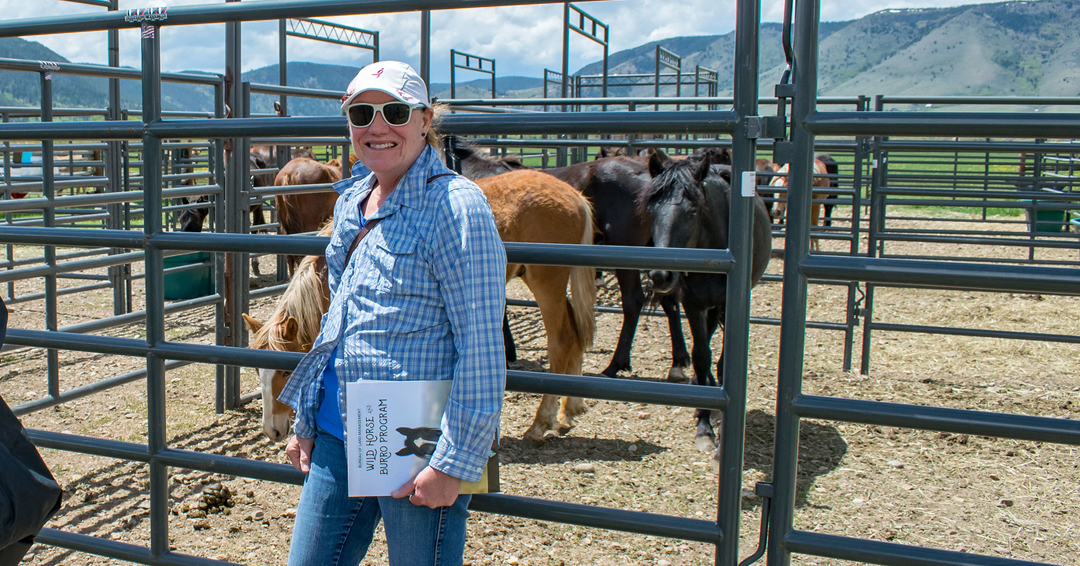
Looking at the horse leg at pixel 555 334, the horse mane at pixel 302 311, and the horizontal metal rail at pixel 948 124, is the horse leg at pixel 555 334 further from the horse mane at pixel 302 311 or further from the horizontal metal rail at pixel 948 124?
the horizontal metal rail at pixel 948 124

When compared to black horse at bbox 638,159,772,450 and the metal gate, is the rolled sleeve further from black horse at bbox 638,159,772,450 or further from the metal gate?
black horse at bbox 638,159,772,450

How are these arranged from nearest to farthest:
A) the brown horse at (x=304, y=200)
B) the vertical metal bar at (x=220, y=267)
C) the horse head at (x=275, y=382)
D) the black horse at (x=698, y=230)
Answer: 1. the horse head at (x=275, y=382)
2. the black horse at (x=698, y=230)
3. the vertical metal bar at (x=220, y=267)
4. the brown horse at (x=304, y=200)

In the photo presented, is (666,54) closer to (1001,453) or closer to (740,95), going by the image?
(1001,453)

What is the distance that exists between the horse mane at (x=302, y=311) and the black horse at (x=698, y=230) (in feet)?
6.31

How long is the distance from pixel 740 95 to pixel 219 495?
10.0 ft

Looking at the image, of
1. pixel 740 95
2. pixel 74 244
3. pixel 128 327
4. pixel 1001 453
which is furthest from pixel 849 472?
pixel 128 327

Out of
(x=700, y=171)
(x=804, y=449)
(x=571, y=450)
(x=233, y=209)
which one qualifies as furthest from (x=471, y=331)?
(x=233, y=209)

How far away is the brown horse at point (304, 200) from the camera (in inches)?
Answer: 309

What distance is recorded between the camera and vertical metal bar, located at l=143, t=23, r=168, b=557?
2129 mm

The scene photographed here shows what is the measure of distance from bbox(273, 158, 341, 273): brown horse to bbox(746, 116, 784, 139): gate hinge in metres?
6.75

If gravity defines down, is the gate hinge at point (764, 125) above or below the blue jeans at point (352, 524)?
above

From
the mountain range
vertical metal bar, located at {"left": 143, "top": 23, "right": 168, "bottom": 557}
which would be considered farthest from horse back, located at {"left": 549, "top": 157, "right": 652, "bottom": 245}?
the mountain range

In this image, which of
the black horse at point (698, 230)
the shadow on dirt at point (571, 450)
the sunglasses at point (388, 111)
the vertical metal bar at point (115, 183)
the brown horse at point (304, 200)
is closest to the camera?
the sunglasses at point (388, 111)

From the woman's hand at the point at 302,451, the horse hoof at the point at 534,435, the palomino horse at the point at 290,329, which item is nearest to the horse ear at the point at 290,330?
the palomino horse at the point at 290,329
